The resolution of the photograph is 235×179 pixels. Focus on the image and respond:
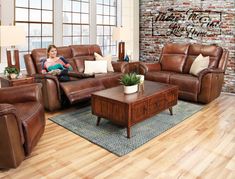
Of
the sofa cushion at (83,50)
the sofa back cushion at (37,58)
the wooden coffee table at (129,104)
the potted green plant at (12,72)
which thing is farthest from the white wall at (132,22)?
the potted green plant at (12,72)

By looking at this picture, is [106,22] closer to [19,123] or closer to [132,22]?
[132,22]

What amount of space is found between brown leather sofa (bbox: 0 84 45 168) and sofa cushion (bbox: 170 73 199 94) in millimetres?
2729

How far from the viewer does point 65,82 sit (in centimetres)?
413

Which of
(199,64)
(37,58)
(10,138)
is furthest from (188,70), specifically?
(10,138)

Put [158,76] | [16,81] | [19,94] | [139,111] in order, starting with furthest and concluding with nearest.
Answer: [158,76]
[16,81]
[139,111]
[19,94]

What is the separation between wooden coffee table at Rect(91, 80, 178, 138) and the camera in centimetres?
308

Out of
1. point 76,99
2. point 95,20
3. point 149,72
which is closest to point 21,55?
point 76,99

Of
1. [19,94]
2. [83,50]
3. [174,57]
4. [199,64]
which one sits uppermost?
[83,50]

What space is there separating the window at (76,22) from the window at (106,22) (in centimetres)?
39

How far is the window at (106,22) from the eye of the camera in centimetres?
628

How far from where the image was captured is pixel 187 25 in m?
6.10

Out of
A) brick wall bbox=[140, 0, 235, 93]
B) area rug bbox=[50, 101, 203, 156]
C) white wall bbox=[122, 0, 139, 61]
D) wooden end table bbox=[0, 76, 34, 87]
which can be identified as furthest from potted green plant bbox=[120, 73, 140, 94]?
white wall bbox=[122, 0, 139, 61]

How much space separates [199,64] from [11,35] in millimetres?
3385

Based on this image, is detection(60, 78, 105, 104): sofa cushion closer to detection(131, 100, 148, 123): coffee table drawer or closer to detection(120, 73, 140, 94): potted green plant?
detection(120, 73, 140, 94): potted green plant
